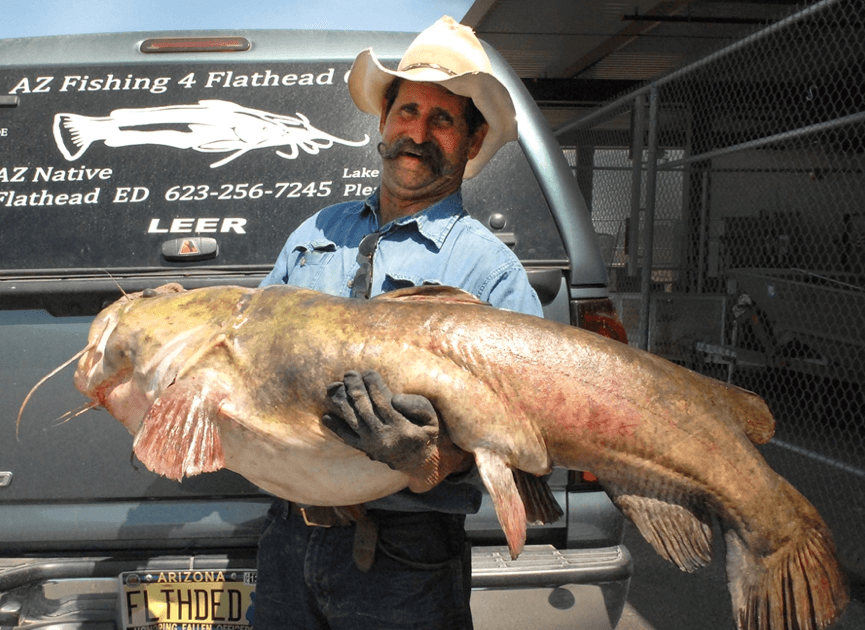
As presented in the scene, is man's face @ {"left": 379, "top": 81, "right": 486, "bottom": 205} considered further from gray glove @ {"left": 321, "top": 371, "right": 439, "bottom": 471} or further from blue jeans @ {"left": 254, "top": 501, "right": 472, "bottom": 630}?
blue jeans @ {"left": 254, "top": 501, "right": 472, "bottom": 630}

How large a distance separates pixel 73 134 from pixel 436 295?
1867 millimetres

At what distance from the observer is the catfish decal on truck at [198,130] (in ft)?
9.28

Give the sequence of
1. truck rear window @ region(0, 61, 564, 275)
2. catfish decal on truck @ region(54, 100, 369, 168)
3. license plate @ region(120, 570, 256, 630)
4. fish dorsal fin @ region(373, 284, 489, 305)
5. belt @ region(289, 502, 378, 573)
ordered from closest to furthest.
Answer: fish dorsal fin @ region(373, 284, 489, 305), belt @ region(289, 502, 378, 573), license plate @ region(120, 570, 256, 630), truck rear window @ region(0, 61, 564, 275), catfish decal on truck @ region(54, 100, 369, 168)

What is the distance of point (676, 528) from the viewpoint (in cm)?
164

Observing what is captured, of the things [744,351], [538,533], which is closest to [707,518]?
[538,533]

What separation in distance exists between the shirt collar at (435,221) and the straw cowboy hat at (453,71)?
30cm

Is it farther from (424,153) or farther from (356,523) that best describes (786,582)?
(424,153)

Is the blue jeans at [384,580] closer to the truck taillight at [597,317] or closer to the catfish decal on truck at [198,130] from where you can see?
the truck taillight at [597,317]

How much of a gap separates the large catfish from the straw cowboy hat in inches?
27.5

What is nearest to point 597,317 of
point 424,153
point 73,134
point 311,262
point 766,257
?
point 424,153

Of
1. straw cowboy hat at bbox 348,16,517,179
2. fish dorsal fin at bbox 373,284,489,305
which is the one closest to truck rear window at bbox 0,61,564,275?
straw cowboy hat at bbox 348,16,517,179

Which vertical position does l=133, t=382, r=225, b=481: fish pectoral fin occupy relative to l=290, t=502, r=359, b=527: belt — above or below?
above

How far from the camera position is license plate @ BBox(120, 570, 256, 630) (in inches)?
91.9

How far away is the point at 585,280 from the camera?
260cm
